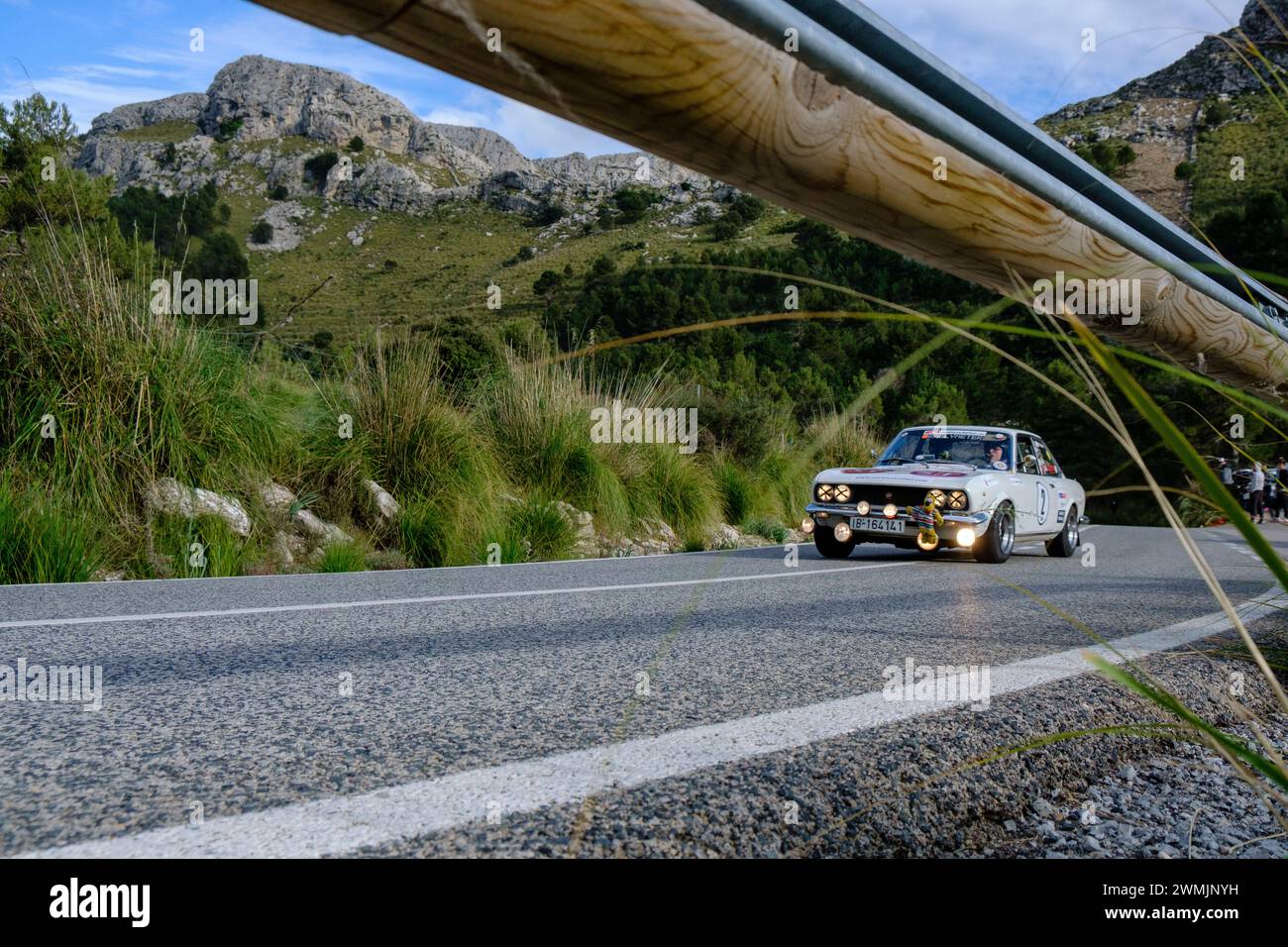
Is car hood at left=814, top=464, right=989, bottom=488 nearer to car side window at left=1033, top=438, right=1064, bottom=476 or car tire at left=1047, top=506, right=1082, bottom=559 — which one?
car side window at left=1033, top=438, right=1064, bottom=476

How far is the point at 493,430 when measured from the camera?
37.1 ft

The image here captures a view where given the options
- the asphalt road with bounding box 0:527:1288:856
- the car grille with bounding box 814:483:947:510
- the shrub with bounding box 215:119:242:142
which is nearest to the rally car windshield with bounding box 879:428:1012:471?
the car grille with bounding box 814:483:947:510

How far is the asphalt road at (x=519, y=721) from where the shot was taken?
68.7 inches

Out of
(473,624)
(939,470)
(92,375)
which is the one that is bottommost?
(473,624)

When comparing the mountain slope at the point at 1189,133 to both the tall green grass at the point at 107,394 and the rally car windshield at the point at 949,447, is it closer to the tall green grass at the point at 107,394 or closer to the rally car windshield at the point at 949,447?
the rally car windshield at the point at 949,447

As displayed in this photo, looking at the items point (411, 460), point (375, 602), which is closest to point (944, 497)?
point (411, 460)

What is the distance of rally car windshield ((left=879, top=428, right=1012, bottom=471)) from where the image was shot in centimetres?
1076

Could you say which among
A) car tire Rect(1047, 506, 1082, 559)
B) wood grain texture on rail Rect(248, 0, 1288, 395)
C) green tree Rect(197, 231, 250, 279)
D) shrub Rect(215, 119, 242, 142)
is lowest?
car tire Rect(1047, 506, 1082, 559)

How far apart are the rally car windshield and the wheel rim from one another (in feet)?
2.85

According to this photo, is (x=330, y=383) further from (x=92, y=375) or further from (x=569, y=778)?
(x=569, y=778)

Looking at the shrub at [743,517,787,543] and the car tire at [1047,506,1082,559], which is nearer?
the car tire at [1047,506,1082,559]
